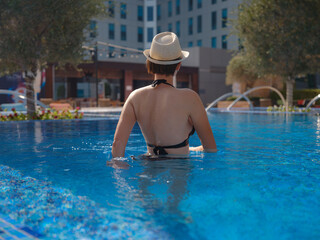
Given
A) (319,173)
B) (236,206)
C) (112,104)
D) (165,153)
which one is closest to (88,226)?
(236,206)

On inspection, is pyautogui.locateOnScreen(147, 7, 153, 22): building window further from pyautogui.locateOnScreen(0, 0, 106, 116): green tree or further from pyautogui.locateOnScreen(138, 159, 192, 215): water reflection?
pyautogui.locateOnScreen(138, 159, 192, 215): water reflection

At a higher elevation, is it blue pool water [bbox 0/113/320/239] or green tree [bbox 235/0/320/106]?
green tree [bbox 235/0/320/106]

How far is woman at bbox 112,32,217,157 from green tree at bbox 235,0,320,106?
1826 cm

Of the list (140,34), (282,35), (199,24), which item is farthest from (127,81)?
(282,35)

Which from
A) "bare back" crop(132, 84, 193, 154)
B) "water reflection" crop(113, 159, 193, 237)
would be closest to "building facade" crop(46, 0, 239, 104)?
"water reflection" crop(113, 159, 193, 237)

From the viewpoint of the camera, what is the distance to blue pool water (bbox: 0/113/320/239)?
3.20 meters

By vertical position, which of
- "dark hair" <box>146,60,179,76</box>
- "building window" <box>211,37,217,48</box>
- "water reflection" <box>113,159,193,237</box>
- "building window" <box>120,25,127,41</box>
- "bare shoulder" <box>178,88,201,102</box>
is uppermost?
"building window" <box>120,25,127,41</box>

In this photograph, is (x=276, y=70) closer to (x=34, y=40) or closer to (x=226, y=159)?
(x=34, y=40)

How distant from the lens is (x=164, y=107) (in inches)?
183

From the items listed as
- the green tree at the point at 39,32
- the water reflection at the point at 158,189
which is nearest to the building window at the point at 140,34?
the green tree at the point at 39,32

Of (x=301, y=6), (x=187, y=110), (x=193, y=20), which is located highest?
(x=193, y=20)

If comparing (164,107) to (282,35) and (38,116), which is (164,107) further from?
(282,35)

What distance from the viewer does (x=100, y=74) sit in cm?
3784

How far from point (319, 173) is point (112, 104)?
3271 cm
